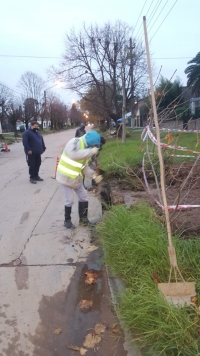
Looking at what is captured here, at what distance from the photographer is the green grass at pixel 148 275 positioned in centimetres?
252

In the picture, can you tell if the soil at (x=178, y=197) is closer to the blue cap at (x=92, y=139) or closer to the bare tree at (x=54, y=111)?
the blue cap at (x=92, y=139)

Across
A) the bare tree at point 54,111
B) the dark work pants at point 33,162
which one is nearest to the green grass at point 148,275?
the dark work pants at point 33,162

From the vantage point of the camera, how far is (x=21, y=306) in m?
3.41

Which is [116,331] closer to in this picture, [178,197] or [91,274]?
[91,274]

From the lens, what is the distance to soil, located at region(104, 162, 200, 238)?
167 inches

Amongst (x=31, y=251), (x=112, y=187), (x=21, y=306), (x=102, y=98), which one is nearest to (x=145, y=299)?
(x=21, y=306)

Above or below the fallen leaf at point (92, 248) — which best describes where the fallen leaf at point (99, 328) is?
below

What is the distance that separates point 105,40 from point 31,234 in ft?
84.5

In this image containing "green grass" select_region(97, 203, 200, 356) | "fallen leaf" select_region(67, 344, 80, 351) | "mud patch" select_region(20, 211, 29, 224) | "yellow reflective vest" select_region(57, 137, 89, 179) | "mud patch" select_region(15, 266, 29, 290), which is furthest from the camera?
"mud patch" select_region(20, 211, 29, 224)

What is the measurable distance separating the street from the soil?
71 cm

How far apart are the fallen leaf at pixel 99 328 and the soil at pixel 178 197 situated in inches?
53.9

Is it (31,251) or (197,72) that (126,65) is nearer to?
(197,72)

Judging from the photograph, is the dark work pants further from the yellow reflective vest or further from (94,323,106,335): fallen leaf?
(94,323,106,335): fallen leaf

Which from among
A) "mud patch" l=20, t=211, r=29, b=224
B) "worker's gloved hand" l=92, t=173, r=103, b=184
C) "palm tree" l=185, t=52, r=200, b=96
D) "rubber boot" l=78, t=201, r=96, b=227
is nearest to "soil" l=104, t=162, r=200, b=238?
"rubber boot" l=78, t=201, r=96, b=227
